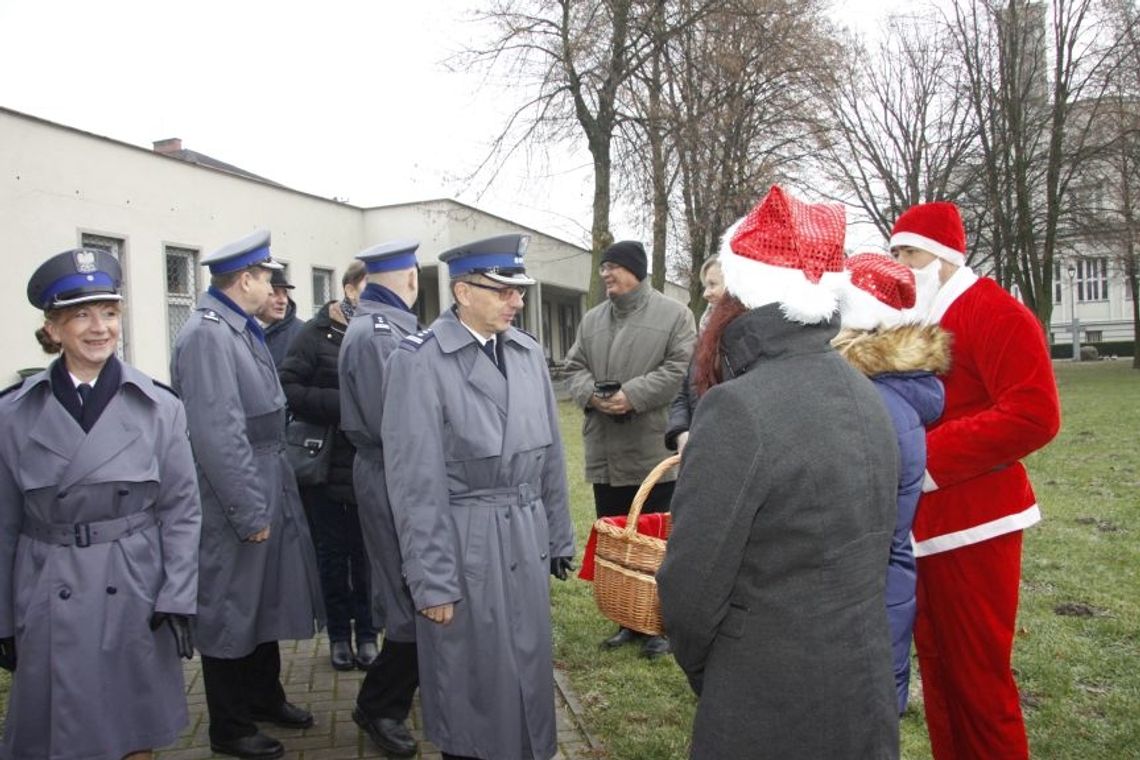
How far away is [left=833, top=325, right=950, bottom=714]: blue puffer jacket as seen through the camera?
2717 mm

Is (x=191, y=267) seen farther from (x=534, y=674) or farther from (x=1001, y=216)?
(x=1001, y=216)

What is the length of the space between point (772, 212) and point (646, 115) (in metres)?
20.9

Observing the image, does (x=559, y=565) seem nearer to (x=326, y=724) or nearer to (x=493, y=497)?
(x=493, y=497)

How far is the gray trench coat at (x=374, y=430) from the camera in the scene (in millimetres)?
4266

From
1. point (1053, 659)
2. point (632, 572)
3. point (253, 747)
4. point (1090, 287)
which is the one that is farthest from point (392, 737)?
point (1090, 287)

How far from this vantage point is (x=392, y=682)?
4.20m

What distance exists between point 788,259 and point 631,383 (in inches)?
126

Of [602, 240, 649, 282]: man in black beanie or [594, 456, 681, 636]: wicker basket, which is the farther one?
[602, 240, 649, 282]: man in black beanie

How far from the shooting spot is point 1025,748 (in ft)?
10.5

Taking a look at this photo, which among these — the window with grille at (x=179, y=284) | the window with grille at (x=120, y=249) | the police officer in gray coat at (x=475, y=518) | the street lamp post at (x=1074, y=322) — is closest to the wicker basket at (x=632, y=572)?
the police officer in gray coat at (x=475, y=518)

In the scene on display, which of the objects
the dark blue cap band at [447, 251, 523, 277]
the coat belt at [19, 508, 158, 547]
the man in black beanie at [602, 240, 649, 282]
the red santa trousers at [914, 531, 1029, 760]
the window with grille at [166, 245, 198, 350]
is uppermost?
the window with grille at [166, 245, 198, 350]

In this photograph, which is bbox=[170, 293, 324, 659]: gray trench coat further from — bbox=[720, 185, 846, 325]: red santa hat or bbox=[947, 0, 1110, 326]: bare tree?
bbox=[947, 0, 1110, 326]: bare tree

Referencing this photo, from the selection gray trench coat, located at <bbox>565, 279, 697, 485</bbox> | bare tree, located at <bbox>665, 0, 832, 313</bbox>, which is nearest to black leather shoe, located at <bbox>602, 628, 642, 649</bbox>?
gray trench coat, located at <bbox>565, 279, 697, 485</bbox>

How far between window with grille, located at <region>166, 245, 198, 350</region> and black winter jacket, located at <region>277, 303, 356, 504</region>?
13.6 meters
